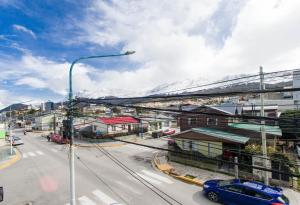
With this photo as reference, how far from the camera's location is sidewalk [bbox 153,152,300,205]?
521 inches

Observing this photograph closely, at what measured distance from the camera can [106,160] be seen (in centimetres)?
2138

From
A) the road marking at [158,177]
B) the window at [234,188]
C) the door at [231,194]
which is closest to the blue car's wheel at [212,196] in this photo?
the door at [231,194]

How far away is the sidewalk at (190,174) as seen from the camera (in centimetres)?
1322

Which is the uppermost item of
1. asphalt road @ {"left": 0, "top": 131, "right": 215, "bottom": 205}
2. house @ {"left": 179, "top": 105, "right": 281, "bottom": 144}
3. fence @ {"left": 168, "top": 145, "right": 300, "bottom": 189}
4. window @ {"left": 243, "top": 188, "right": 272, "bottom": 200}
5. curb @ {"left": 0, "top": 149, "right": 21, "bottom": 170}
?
house @ {"left": 179, "top": 105, "right": 281, "bottom": 144}

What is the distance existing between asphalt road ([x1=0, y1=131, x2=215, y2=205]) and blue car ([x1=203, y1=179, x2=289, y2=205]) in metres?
0.78

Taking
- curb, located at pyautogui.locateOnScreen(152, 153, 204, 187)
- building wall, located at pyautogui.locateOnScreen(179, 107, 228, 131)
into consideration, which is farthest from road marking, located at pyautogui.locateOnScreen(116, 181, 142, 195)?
building wall, located at pyautogui.locateOnScreen(179, 107, 228, 131)

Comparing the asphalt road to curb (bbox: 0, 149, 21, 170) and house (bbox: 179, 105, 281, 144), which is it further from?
house (bbox: 179, 105, 281, 144)

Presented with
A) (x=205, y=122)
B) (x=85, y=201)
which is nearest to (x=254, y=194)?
(x=85, y=201)

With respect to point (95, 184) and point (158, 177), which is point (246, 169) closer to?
point (158, 177)

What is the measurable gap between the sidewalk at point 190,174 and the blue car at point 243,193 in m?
2.05

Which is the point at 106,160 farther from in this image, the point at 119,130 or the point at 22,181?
→ the point at 119,130

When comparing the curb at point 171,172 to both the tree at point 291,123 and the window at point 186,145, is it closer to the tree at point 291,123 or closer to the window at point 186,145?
the window at point 186,145

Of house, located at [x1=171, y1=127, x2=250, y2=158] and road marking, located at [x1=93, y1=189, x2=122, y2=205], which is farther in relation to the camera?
house, located at [x1=171, y1=127, x2=250, y2=158]

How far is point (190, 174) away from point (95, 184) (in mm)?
7345
